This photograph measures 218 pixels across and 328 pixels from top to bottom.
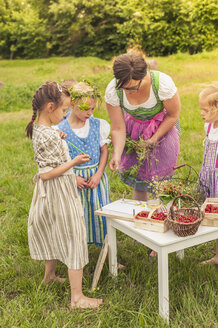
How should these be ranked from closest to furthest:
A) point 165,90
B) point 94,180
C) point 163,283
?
point 163,283 < point 165,90 < point 94,180

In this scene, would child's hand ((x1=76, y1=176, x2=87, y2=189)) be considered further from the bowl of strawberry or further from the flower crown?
the bowl of strawberry

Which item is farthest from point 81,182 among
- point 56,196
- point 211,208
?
point 211,208

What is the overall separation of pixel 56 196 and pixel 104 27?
2368cm

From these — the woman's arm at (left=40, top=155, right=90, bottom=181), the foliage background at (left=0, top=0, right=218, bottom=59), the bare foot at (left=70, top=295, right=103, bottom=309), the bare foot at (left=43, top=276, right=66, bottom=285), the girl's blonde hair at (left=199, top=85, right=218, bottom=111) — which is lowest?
the bare foot at (left=70, top=295, right=103, bottom=309)

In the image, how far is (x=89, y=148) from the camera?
3.08m

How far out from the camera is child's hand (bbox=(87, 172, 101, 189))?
308 centimetres

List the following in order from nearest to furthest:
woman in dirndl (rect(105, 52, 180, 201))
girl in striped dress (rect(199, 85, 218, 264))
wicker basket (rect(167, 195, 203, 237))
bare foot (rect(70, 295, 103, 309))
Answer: wicker basket (rect(167, 195, 203, 237)), bare foot (rect(70, 295, 103, 309)), woman in dirndl (rect(105, 52, 180, 201)), girl in striped dress (rect(199, 85, 218, 264))

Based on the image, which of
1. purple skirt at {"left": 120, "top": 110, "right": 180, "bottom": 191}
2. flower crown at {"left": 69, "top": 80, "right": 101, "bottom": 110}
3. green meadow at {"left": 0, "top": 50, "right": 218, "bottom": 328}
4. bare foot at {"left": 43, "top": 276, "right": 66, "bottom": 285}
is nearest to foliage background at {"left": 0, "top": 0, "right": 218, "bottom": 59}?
green meadow at {"left": 0, "top": 50, "right": 218, "bottom": 328}

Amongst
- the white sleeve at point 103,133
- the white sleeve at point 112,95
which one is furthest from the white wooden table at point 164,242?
the white sleeve at point 112,95

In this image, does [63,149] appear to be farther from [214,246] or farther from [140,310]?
[214,246]

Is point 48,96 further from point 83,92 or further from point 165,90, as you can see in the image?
point 165,90

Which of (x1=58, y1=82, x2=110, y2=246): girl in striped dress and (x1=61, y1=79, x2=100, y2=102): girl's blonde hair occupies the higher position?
(x1=61, y1=79, x2=100, y2=102): girl's blonde hair

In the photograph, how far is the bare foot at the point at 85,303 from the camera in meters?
2.67

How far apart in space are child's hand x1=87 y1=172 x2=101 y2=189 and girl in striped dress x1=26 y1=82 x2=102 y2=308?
1.28 feet
